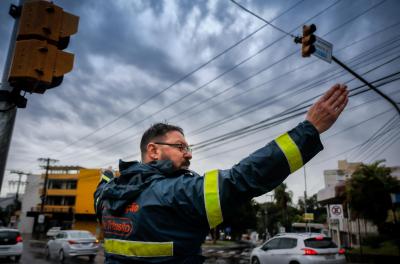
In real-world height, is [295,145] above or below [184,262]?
above

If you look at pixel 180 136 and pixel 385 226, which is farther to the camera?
pixel 385 226

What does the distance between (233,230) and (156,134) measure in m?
70.5

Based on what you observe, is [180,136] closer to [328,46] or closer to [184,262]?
[184,262]

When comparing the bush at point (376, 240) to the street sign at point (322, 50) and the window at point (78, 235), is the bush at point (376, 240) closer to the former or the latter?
the window at point (78, 235)

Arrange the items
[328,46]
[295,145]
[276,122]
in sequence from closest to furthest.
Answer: [295,145] < [328,46] < [276,122]

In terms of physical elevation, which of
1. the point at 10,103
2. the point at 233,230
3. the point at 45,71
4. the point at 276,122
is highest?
the point at 276,122

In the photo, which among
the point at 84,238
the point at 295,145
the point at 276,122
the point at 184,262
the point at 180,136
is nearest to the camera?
the point at 295,145

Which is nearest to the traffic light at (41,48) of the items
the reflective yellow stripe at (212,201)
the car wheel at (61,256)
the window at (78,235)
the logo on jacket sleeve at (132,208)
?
the logo on jacket sleeve at (132,208)

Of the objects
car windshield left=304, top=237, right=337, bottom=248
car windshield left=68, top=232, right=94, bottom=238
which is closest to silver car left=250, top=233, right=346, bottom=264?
car windshield left=304, top=237, right=337, bottom=248

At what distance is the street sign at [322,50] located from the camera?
8.41 metres

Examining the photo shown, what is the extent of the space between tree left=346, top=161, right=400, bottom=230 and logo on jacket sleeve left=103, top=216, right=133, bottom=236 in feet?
80.8

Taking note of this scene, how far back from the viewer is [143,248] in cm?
174

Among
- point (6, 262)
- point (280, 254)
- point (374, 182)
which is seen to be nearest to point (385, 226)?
point (374, 182)

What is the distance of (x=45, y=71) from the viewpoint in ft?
13.6
